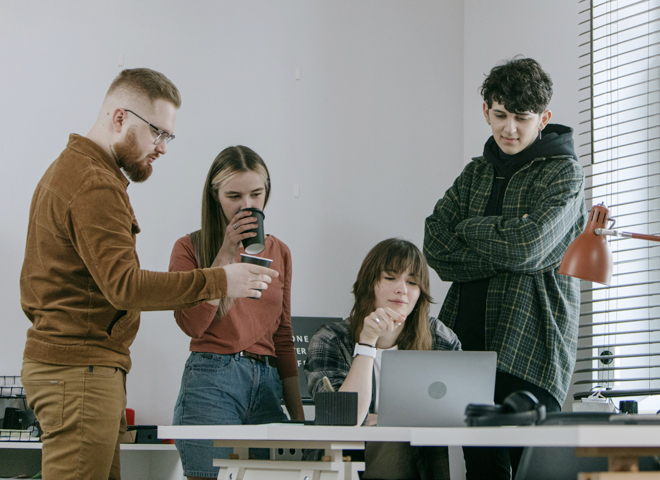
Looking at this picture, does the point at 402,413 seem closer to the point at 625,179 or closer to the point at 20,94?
the point at 625,179

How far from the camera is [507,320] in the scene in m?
2.13

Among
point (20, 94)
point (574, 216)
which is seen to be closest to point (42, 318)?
point (574, 216)

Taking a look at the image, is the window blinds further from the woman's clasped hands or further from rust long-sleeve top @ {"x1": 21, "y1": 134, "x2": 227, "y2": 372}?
rust long-sleeve top @ {"x1": 21, "y1": 134, "x2": 227, "y2": 372}

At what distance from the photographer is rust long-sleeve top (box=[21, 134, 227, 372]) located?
1.60 m

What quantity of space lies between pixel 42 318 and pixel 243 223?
0.60 m

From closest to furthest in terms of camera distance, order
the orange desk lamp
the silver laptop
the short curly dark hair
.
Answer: the silver laptop, the orange desk lamp, the short curly dark hair

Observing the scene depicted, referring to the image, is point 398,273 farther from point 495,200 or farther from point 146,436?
point 146,436

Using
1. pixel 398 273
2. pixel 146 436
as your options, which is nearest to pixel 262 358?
pixel 398 273

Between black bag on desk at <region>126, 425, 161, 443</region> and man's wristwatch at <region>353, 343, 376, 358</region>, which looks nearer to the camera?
man's wristwatch at <region>353, 343, 376, 358</region>

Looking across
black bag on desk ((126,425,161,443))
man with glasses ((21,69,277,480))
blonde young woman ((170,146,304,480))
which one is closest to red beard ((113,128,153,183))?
man with glasses ((21,69,277,480))

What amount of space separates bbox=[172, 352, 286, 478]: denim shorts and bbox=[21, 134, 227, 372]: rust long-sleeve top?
0.29 m

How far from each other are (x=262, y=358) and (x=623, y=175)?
1.71m

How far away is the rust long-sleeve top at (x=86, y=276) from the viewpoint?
1.60 metres

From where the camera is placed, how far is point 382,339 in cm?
213
